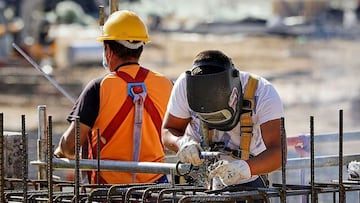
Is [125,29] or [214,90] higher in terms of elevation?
[125,29]

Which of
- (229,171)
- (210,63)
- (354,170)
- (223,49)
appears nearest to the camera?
(229,171)

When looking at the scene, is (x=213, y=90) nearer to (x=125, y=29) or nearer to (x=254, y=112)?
(x=254, y=112)

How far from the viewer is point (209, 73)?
5.46 m

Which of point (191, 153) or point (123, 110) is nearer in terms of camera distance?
point (191, 153)

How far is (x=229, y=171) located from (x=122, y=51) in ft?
5.61

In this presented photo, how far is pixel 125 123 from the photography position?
21.6 feet

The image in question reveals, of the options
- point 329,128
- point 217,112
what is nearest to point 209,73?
point 217,112

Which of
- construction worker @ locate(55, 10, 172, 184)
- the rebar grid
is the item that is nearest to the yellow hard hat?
construction worker @ locate(55, 10, 172, 184)

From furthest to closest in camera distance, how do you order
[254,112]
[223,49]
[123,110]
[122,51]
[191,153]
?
[223,49]
[122,51]
[123,110]
[254,112]
[191,153]

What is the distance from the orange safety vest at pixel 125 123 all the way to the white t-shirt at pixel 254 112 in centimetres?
61

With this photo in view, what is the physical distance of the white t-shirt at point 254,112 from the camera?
572cm

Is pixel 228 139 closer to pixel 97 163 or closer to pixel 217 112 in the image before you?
pixel 217 112

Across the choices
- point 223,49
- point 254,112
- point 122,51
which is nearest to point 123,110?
point 122,51

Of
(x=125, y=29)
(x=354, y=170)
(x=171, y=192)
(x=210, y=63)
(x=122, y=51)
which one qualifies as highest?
(x=125, y=29)
